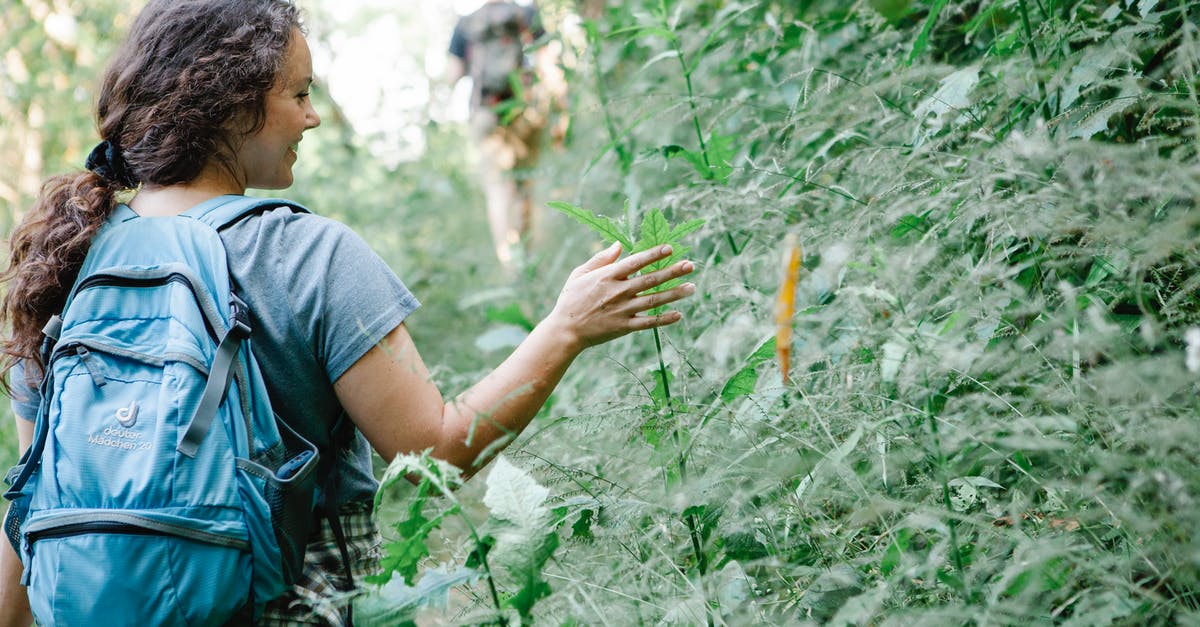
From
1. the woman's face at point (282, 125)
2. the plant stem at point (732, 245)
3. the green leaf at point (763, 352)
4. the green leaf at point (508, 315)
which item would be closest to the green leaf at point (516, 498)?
the green leaf at point (763, 352)

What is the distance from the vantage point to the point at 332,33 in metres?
8.05

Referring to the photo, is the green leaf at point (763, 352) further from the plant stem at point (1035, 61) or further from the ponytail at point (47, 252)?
the ponytail at point (47, 252)

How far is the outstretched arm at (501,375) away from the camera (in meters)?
1.52

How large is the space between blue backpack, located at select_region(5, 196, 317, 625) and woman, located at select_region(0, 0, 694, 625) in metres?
0.09

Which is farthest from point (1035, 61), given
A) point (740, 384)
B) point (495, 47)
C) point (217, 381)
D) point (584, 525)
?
point (495, 47)

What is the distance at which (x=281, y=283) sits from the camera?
155 cm

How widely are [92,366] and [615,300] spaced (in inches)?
31.3

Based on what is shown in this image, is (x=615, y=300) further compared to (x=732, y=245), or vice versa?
(x=732, y=245)

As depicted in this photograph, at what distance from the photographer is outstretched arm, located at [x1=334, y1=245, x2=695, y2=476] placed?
4.99ft

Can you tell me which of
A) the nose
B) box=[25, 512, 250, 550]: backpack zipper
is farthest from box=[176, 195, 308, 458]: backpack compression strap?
the nose

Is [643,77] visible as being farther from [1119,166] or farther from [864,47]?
[1119,166]

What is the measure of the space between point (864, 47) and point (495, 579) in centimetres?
188

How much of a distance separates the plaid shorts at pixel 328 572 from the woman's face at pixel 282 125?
2.16 feet

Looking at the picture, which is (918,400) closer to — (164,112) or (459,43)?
(164,112)
